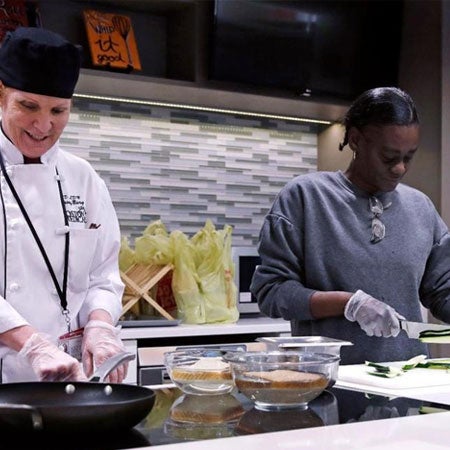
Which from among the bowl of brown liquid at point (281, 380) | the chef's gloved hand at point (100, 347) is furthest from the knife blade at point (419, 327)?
the chef's gloved hand at point (100, 347)

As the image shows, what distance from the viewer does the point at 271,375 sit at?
1.27m

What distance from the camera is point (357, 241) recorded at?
2162 millimetres

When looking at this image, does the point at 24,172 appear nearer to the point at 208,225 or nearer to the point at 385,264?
the point at 385,264

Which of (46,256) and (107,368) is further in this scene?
(46,256)

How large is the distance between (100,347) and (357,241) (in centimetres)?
82

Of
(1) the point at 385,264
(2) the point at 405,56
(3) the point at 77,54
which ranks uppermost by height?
(2) the point at 405,56

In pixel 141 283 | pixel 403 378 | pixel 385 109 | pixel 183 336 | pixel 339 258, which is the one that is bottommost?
pixel 183 336

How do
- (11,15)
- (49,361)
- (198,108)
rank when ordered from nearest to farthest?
(49,361) < (11,15) < (198,108)

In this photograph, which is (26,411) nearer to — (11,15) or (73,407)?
(73,407)

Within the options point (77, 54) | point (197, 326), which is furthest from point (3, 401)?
point (197, 326)

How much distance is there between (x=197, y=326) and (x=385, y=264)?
4.34 ft

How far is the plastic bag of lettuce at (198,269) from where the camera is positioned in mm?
3377

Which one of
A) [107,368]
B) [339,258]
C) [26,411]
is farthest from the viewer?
[339,258]

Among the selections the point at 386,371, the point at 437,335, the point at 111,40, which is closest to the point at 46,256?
the point at 386,371
